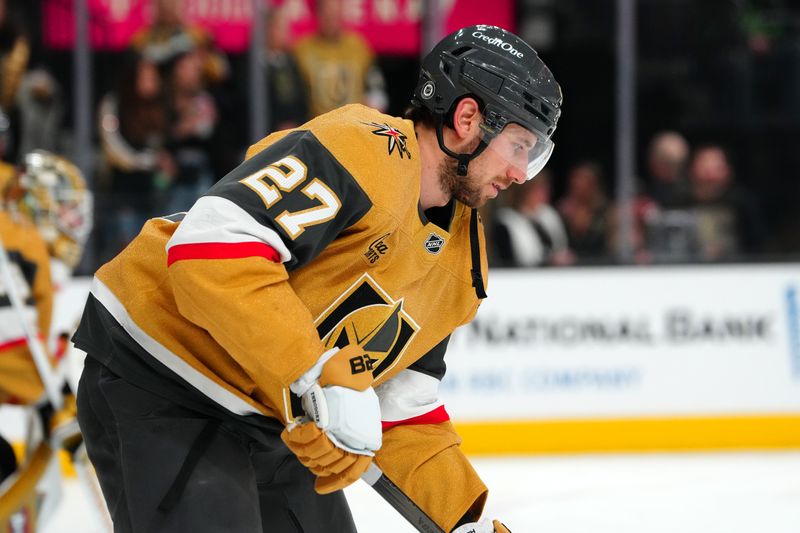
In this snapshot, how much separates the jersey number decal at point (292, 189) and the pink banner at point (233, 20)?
4.17 m

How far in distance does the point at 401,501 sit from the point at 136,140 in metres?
3.77

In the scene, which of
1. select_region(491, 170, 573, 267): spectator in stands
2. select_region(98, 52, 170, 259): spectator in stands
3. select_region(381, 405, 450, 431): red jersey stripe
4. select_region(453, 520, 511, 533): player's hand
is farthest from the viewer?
select_region(98, 52, 170, 259): spectator in stands

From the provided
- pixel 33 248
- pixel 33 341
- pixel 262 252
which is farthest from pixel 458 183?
pixel 33 248

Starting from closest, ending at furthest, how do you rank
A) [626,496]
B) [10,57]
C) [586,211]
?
[626,496], [10,57], [586,211]

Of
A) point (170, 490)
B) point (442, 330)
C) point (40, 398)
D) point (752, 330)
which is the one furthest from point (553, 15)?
point (170, 490)

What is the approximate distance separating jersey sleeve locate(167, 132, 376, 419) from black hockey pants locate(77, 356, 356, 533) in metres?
0.18

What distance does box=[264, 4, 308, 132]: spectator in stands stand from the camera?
5.61 meters

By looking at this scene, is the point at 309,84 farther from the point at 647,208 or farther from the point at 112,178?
the point at 647,208

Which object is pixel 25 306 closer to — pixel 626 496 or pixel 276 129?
pixel 626 496

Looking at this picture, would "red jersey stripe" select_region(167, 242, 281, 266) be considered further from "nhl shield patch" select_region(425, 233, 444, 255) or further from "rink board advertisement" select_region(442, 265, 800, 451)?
"rink board advertisement" select_region(442, 265, 800, 451)

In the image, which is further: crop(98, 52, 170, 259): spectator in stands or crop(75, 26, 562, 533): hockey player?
crop(98, 52, 170, 259): spectator in stands

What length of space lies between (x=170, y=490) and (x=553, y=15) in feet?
15.8

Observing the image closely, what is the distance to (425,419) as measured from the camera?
2045 mm

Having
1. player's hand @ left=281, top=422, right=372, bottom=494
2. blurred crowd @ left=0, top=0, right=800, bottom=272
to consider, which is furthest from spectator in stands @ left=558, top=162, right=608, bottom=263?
player's hand @ left=281, top=422, right=372, bottom=494
